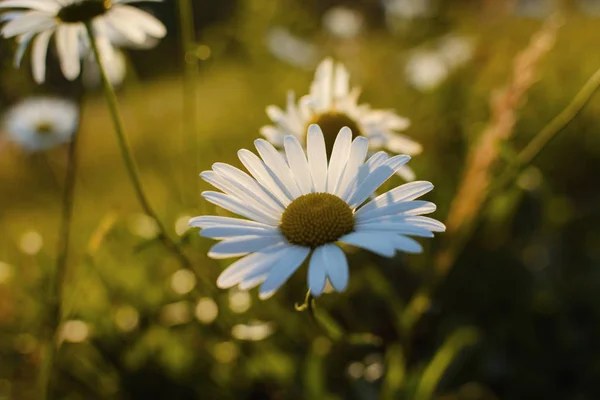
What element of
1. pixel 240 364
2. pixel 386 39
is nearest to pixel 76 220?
pixel 240 364

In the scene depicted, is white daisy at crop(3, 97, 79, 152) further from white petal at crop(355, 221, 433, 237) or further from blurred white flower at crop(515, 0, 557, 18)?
blurred white flower at crop(515, 0, 557, 18)

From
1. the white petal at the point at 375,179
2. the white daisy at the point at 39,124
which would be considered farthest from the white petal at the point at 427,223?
the white daisy at the point at 39,124

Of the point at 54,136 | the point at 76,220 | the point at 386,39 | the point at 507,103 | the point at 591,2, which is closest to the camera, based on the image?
the point at 507,103

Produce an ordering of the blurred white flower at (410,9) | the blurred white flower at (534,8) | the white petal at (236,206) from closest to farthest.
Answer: the white petal at (236,206), the blurred white flower at (410,9), the blurred white flower at (534,8)

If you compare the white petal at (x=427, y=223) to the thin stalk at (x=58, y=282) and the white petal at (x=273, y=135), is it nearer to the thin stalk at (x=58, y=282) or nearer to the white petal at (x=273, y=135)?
the white petal at (x=273, y=135)

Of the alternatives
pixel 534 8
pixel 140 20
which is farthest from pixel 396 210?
pixel 534 8

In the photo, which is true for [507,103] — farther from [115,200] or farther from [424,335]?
[115,200]

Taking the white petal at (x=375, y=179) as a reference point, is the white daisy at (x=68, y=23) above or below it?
above

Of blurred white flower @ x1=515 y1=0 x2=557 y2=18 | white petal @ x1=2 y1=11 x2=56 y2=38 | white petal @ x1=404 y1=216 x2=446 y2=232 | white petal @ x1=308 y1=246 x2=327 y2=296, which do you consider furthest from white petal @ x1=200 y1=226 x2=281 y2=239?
blurred white flower @ x1=515 y1=0 x2=557 y2=18
